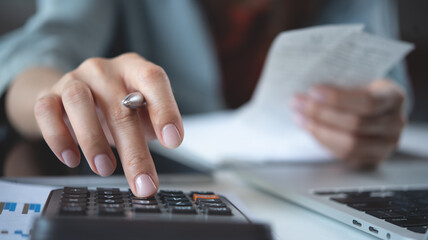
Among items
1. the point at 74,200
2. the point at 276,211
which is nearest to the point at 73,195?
the point at 74,200

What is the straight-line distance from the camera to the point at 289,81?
644 millimetres

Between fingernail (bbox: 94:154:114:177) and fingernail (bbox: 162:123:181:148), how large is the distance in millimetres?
51

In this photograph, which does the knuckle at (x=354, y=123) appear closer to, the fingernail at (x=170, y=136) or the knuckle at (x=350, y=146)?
the knuckle at (x=350, y=146)

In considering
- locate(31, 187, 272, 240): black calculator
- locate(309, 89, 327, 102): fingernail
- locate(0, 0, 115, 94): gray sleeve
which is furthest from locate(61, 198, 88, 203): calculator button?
locate(309, 89, 327, 102): fingernail

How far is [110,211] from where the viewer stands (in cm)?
26

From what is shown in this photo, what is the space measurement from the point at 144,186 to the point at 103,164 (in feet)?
0.13

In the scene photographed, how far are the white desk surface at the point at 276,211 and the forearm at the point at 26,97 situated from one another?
181mm

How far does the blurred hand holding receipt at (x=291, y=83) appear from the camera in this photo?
19.2 inches

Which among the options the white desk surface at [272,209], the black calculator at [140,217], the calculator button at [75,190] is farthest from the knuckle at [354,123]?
the calculator button at [75,190]

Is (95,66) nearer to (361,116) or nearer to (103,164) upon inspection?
(103,164)

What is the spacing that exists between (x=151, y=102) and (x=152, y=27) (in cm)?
88

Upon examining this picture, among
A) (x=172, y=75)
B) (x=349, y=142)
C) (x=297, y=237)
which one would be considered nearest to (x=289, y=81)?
(x=349, y=142)

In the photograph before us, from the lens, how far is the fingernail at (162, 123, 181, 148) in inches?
12.6

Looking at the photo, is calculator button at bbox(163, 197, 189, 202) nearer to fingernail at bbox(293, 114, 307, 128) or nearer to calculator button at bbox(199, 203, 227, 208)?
calculator button at bbox(199, 203, 227, 208)
